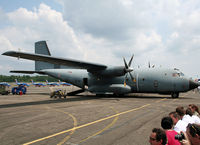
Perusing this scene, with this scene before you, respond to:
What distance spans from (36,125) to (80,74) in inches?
721

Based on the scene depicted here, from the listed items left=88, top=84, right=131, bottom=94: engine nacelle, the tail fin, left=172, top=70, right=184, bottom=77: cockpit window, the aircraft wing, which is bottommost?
left=88, top=84, right=131, bottom=94: engine nacelle

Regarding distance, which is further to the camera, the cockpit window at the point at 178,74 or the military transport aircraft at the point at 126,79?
the cockpit window at the point at 178,74

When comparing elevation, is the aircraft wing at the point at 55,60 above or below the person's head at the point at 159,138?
above

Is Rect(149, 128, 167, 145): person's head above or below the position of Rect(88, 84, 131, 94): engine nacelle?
below

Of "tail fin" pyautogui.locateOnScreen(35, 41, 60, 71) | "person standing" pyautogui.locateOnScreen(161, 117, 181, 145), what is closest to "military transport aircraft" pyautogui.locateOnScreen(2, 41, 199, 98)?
"tail fin" pyautogui.locateOnScreen(35, 41, 60, 71)

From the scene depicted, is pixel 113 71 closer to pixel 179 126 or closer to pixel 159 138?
pixel 179 126

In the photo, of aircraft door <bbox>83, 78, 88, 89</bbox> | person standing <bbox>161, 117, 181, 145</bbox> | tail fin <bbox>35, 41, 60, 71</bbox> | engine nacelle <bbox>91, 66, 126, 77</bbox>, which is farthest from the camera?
tail fin <bbox>35, 41, 60, 71</bbox>

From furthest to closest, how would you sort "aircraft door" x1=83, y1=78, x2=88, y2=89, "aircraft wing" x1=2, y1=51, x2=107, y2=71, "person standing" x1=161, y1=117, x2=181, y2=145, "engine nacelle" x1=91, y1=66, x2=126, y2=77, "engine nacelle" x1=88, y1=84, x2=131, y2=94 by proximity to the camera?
"aircraft door" x1=83, y1=78, x2=88, y2=89 → "engine nacelle" x1=88, y1=84, x2=131, y2=94 → "engine nacelle" x1=91, y1=66, x2=126, y2=77 → "aircraft wing" x1=2, y1=51, x2=107, y2=71 → "person standing" x1=161, y1=117, x2=181, y2=145

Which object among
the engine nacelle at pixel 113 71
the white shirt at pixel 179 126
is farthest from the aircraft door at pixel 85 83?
the white shirt at pixel 179 126

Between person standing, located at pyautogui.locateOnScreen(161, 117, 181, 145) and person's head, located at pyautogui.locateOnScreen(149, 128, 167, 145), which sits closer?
person's head, located at pyautogui.locateOnScreen(149, 128, 167, 145)

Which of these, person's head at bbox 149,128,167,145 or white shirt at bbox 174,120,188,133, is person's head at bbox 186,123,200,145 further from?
white shirt at bbox 174,120,188,133

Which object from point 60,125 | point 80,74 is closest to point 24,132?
point 60,125

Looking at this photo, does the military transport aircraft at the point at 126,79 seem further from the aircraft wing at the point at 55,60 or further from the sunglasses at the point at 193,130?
the sunglasses at the point at 193,130

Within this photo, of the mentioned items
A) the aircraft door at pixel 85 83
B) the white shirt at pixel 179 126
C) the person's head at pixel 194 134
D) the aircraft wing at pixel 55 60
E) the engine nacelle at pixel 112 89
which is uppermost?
the aircraft wing at pixel 55 60
